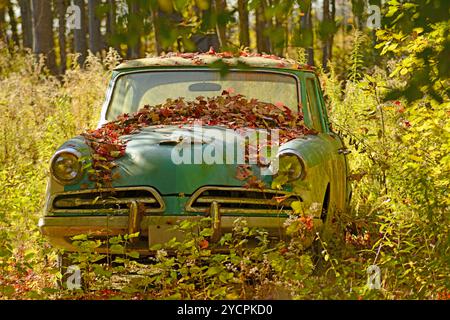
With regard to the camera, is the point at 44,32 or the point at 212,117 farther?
the point at 44,32

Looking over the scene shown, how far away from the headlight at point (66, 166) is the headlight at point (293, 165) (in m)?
1.31

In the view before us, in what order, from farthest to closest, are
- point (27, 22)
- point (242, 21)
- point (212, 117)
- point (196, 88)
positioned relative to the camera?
point (27, 22)
point (242, 21)
point (196, 88)
point (212, 117)

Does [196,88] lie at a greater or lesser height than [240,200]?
greater

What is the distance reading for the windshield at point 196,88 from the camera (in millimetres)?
7910

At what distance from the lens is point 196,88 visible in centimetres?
795

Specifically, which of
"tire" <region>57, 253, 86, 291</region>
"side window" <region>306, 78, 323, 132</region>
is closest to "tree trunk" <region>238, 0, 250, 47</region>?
"side window" <region>306, 78, 323, 132</region>

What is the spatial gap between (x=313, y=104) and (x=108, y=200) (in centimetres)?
213

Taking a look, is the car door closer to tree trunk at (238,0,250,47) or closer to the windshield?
the windshield

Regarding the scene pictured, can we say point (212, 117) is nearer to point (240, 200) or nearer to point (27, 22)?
point (240, 200)

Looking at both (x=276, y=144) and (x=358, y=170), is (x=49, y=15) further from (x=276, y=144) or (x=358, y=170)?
(x=276, y=144)

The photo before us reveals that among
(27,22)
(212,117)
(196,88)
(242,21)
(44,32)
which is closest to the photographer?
(212,117)

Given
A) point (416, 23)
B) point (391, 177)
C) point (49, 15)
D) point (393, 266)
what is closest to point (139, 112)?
point (391, 177)

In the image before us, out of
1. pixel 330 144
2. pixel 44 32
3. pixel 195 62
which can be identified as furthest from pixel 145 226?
pixel 44 32

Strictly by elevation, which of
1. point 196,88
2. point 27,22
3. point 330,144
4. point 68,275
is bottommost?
point 68,275
